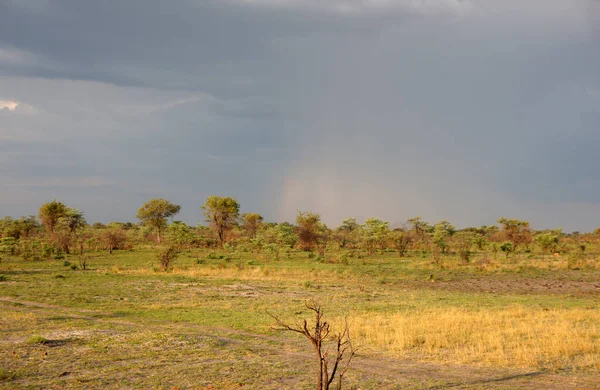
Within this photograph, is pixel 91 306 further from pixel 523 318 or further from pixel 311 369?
pixel 523 318

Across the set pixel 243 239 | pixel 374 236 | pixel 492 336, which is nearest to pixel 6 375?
pixel 492 336

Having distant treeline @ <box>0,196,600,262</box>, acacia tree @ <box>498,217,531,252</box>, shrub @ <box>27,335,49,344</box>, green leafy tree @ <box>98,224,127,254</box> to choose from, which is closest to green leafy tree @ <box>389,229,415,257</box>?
distant treeline @ <box>0,196,600,262</box>

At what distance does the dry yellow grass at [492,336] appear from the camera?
12.5 meters

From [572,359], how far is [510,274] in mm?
24645

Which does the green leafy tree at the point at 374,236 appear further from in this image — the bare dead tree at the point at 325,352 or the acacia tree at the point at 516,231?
the bare dead tree at the point at 325,352

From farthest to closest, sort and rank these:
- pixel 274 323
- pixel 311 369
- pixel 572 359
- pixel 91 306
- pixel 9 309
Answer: pixel 91 306
pixel 9 309
pixel 274 323
pixel 572 359
pixel 311 369

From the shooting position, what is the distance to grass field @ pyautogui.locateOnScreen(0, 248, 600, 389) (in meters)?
10.8

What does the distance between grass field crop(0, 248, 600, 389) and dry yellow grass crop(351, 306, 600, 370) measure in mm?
50

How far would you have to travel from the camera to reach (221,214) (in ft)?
245

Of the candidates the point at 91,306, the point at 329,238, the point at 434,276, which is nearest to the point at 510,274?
the point at 434,276

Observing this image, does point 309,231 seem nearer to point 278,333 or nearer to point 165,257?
point 165,257

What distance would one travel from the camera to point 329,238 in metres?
74.8

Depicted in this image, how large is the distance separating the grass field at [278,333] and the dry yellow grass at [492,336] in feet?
0.17

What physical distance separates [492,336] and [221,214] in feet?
206
